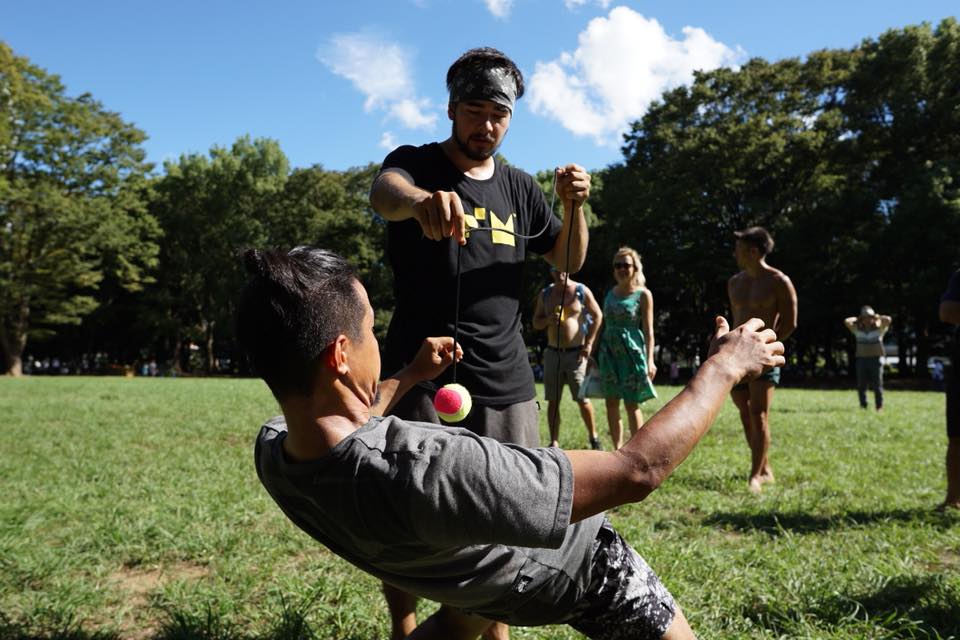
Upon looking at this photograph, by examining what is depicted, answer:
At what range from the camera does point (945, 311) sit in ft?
14.2

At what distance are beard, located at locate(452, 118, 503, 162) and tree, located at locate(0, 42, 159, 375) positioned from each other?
33970mm

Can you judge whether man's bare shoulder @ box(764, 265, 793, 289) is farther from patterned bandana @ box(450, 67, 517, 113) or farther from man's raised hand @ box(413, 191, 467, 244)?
man's raised hand @ box(413, 191, 467, 244)

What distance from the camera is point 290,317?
1.52 metres

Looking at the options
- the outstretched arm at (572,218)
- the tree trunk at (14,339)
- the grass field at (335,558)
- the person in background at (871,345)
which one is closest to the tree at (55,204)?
the tree trunk at (14,339)

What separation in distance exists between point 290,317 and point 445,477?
1.62 feet

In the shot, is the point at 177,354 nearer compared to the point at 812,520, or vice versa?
the point at 812,520

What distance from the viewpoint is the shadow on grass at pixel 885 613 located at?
9.23 feet

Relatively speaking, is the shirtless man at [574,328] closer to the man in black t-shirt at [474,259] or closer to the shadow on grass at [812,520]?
the shadow on grass at [812,520]

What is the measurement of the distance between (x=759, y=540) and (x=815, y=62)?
1276 inches

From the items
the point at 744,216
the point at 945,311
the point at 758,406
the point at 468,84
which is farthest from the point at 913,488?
the point at 744,216

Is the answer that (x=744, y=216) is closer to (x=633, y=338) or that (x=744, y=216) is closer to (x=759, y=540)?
(x=633, y=338)

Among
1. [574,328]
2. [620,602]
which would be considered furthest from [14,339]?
[620,602]

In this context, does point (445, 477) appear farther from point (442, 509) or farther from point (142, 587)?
point (142, 587)

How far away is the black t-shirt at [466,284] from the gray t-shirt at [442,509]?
820mm
